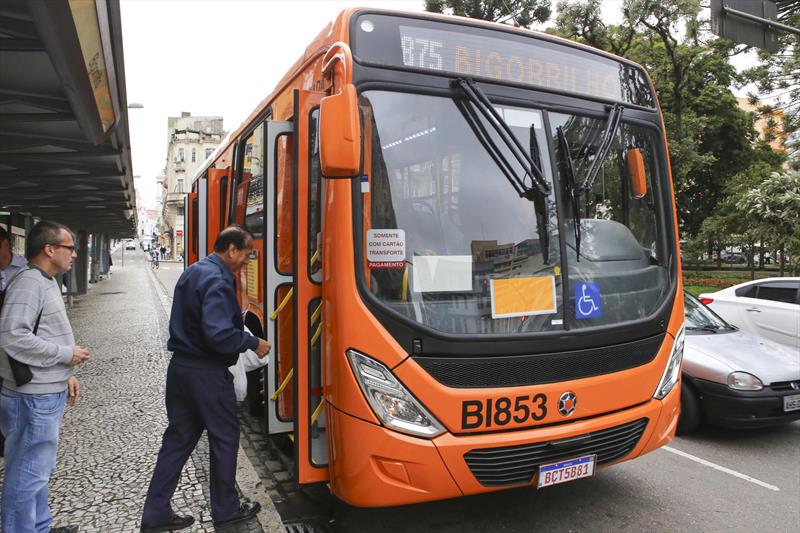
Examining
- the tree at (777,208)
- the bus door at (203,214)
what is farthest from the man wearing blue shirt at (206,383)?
the tree at (777,208)

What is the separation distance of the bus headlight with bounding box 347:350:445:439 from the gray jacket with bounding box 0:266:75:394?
61.7 inches

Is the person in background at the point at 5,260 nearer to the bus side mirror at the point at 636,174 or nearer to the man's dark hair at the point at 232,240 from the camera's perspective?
the man's dark hair at the point at 232,240

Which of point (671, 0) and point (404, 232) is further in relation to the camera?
point (671, 0)

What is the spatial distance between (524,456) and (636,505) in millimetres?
1458

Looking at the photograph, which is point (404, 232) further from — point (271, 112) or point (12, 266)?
point (12, 266)

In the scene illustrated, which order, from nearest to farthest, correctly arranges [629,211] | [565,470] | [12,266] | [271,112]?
1. [565,470]
2. [629,211]
3. [271,112]
4. [12,266]

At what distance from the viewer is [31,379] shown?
2.87 meters

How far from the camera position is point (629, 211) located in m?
3.76

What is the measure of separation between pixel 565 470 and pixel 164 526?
235 cm

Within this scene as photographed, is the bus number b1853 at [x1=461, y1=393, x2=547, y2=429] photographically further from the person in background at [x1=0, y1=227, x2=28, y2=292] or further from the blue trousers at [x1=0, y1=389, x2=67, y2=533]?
the person in background at [x1=0, y1=227, x2=28, y2=292]

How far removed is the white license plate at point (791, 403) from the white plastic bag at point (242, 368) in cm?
463

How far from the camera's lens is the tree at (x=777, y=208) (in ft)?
53.8

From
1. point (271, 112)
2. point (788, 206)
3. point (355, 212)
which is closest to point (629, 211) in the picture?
point (355, 212)

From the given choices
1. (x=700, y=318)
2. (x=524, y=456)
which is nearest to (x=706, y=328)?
(x=700, y=318)
